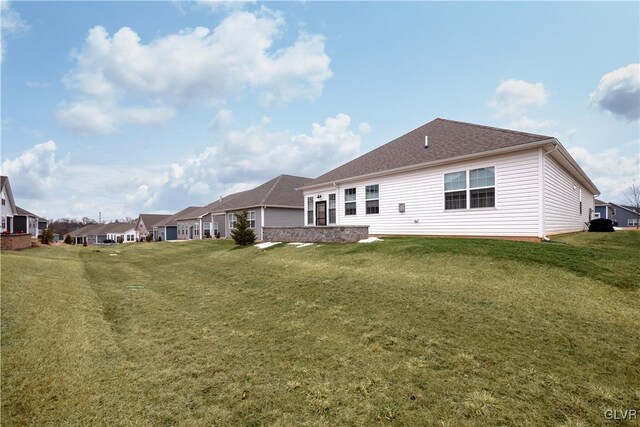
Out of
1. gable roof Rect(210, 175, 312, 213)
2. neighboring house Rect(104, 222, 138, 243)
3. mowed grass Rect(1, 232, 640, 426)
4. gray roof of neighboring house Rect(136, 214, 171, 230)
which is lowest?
neighboring house Rect(104, 222, 138, 243)

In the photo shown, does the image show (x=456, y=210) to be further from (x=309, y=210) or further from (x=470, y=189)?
(x=309, y=210)

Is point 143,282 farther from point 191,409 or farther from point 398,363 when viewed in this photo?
point 398,363

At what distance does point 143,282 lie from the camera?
9.89 m

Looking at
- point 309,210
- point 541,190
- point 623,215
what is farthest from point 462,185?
point 623,215

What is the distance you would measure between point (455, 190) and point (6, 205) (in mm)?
45737

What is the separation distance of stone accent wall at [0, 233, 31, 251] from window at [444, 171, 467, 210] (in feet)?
83.1

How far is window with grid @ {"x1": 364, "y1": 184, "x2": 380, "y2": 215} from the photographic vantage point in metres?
16.9

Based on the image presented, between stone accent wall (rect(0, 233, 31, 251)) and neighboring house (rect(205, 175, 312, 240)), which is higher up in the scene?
neighboring house (rect(205, 175, 312, 240))

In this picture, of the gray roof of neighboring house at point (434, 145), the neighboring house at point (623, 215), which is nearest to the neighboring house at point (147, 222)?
the gray roof of neighboring house at point (434, 145)

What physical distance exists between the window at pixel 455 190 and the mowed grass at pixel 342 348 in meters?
5.16

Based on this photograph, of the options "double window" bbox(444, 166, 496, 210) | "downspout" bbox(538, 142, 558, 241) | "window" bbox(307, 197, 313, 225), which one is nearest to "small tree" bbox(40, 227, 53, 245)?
"window" bbox(307, 197, 313, 225)

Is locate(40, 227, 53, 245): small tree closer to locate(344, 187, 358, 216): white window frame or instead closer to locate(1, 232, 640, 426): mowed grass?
locate(1, 232, 640, 426): mowed grass

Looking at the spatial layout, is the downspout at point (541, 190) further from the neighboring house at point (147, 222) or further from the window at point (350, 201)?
the neighboring house at point (147, 222)

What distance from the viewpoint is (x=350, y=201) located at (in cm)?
1859
